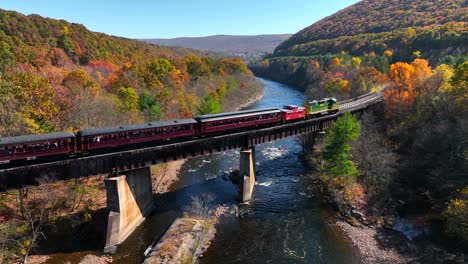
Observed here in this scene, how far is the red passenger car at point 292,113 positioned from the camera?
48094 mm

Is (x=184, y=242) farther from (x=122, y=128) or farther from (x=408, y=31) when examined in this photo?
(x=408, y=31)

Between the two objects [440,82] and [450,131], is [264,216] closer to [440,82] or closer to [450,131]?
[450,131]

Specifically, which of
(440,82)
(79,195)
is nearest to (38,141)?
(79,195)

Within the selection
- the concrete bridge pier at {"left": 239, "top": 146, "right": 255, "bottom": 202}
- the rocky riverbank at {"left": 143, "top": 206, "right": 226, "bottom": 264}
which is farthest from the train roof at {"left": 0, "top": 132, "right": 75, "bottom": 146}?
the concrete bridge pier at {"left": 239, "top": 146, "right": 255, "bottom": 202}

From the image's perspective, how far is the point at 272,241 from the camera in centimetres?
3466

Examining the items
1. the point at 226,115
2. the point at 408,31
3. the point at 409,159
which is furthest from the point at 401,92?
the point at 408,31

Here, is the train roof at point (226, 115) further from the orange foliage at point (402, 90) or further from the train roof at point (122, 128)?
the orange foliage at point (402, 90)

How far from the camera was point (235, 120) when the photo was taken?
4272 centimetres

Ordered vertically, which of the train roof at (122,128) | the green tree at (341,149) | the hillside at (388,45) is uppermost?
the hillside at (388,45)

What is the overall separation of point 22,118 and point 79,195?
440 inches

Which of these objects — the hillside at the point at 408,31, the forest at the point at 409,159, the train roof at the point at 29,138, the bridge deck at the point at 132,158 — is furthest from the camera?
the hillside at the point at 408,31

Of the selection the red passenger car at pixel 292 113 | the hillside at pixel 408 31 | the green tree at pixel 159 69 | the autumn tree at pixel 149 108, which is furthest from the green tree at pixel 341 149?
the hillside at pixel 408 31

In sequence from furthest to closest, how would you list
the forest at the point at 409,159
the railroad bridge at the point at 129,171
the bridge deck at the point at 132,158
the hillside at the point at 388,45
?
the hillside at the point at 388,45
the forest at the point at 409,159
the railroad bridge at the point at 129,171
the bridge deck at the point at 132,158

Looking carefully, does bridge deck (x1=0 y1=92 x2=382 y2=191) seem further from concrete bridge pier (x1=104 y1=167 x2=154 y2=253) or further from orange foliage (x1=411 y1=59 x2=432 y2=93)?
orange foliage (x1=411 y1=59 x2=432 y2=93)
